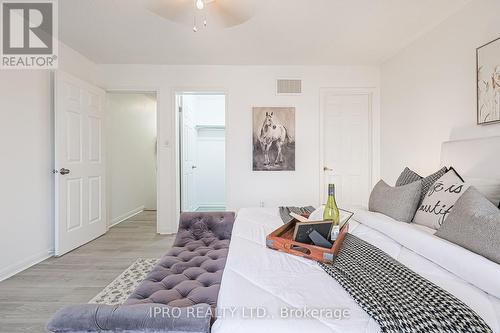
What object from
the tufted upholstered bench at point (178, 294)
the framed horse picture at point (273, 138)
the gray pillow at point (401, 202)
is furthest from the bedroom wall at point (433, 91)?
the tufted upholstered bench at point (178, 294)

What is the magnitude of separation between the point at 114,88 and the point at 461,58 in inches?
164

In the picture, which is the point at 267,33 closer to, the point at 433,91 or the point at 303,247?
the point at 433,91

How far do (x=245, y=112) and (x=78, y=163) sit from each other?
2281 millimetres

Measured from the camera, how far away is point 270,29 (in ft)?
8.68

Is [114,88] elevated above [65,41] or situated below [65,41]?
below

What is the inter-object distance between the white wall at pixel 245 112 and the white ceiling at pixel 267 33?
0.54 ft

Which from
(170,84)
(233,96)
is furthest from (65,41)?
(233,96)

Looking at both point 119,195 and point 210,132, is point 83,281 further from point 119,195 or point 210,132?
point 210,132

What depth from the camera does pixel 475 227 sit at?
1.08 m

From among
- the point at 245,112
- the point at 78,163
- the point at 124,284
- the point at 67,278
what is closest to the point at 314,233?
the point at 124,284

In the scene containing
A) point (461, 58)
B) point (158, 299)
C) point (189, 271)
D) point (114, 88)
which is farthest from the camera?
point (114, 88)

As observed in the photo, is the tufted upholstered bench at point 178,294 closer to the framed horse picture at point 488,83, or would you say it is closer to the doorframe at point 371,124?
the doorframe at point 371,124

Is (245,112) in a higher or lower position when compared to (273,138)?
higher

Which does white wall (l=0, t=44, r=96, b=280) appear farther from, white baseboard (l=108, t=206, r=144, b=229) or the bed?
the bed
